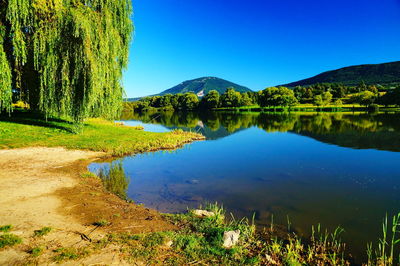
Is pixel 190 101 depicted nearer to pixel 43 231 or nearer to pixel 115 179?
pixel 115 179

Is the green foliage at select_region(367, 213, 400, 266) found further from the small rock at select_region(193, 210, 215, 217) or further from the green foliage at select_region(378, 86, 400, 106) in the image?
the green foliage at select_region(378, 86, 400, 106)

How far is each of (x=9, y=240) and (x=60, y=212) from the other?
7.32ft

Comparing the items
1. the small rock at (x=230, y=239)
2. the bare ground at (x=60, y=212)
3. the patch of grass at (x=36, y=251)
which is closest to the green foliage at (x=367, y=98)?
the small rock at (x=230, y=239)

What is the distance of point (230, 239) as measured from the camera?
6.70 meters

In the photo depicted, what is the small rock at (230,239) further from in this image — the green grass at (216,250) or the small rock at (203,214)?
the small rock at (203,214)

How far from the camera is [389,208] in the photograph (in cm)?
1035

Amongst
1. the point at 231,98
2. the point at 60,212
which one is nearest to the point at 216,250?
the point at 60,212

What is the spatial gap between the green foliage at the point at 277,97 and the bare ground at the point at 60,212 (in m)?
111

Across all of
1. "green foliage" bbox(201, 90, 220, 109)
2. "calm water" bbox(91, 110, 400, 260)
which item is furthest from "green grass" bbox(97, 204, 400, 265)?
"green foliage" bbox(201, 90, 220, 109)

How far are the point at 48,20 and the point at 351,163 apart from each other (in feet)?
89.8

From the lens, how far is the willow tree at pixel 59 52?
17.7 m

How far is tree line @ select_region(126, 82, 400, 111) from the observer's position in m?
Result: 107

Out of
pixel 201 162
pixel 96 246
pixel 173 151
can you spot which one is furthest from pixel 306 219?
pixel 173 151

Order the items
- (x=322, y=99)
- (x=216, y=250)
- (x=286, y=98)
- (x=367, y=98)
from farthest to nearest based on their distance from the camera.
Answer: (x=322, y=99) → (x=286, y=98) → (x=367, y=98) → (x=216, y=250)
